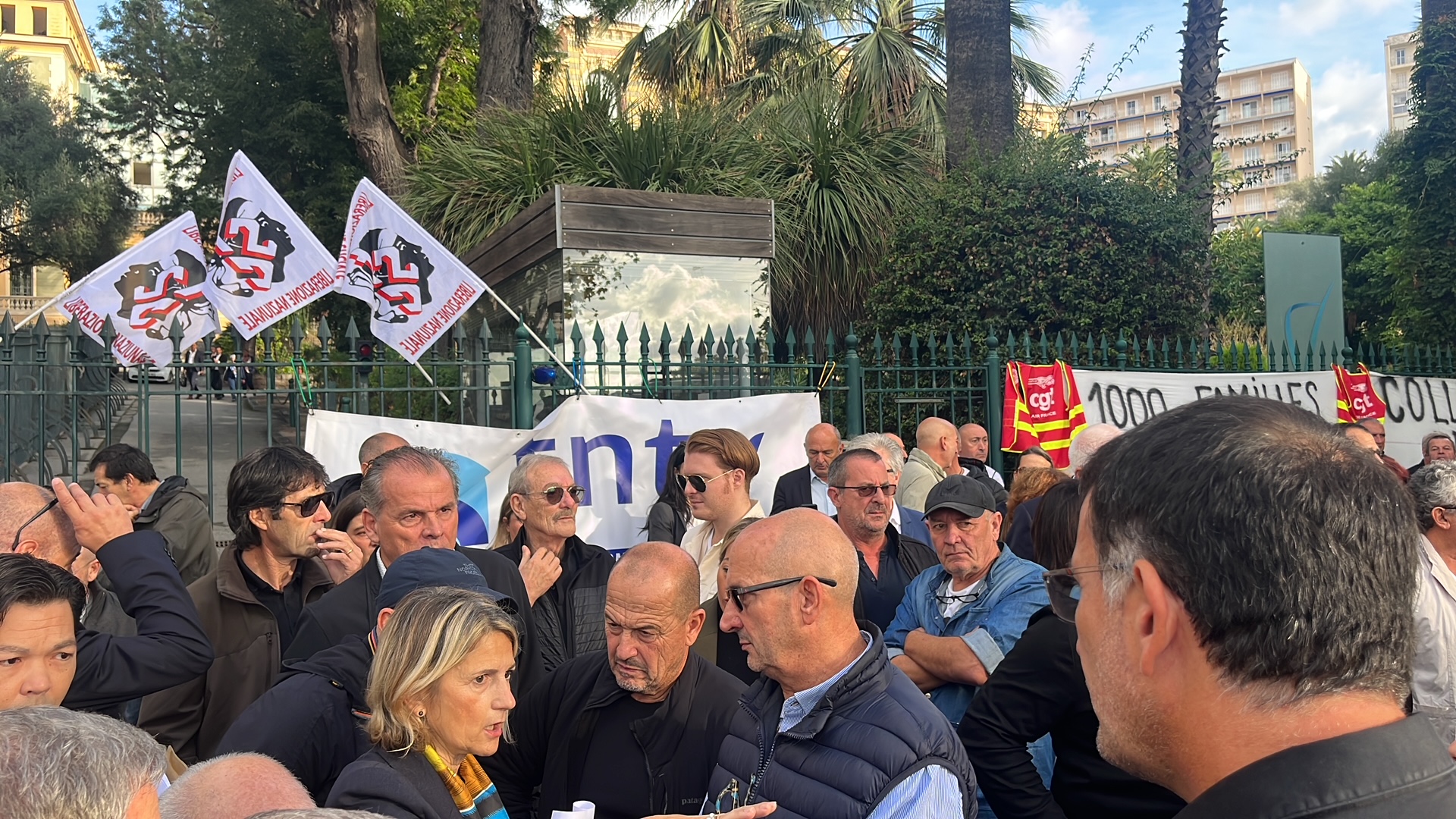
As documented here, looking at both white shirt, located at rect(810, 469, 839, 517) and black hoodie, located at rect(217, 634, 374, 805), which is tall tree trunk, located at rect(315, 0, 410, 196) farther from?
black hoodie, located at rect(217, 634, 374, 805)

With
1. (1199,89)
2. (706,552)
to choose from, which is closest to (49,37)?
(1199,89)

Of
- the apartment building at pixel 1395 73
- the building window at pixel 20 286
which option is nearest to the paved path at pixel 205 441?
the building window at pixel 20 286

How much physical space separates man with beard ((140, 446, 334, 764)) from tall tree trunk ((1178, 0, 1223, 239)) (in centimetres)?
1061

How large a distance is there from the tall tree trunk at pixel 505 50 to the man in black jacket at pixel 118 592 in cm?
1257

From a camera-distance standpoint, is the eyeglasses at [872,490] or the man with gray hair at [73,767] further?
the eyeglasses at [872,490]

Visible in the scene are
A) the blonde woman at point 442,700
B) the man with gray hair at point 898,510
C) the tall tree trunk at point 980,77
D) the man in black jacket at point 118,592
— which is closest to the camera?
the blonde woman at point 442,700

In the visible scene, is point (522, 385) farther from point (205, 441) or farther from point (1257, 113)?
point (1257, 113)

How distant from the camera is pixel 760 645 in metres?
2.69

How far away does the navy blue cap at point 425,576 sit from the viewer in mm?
2979

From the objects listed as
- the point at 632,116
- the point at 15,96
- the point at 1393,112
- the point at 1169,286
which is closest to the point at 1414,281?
the point at 1169,286

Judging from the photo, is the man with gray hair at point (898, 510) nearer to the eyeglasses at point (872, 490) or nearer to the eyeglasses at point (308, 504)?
the eyeglasses at point (872, 490)

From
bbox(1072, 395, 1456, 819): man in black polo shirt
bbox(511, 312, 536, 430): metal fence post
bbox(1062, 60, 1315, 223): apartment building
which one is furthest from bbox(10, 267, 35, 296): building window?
bbox(1062, 60, 1315, 223): apartment building

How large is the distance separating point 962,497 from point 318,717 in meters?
2.08

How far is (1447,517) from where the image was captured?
3.96 m
